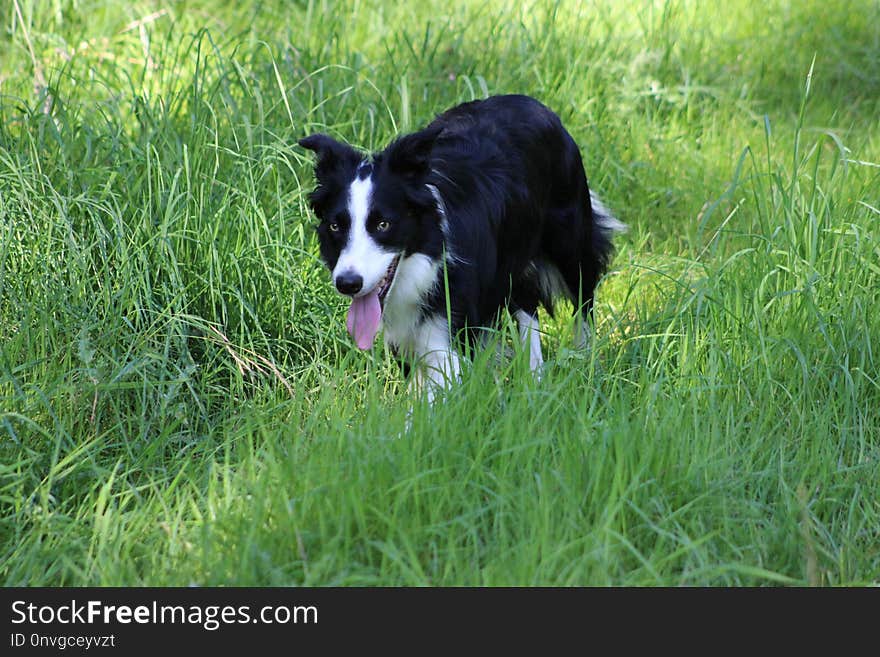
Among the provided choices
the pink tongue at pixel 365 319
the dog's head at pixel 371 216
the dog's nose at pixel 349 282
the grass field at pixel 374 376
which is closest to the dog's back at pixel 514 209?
the dog's head at pixel 371 216

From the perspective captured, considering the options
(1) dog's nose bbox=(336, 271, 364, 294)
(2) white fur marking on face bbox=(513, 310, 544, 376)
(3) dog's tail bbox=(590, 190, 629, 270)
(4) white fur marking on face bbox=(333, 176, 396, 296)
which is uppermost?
(4) white fur marking on face bbox=(333, 176, 396, 296)

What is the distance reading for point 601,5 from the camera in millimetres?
6469

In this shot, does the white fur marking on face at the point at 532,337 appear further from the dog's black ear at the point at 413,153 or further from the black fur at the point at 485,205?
the dog's black ear at the point at 413,153

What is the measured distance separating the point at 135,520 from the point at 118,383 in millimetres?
545

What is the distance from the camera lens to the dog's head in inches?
128

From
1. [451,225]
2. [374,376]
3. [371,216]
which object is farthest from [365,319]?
[451,225]

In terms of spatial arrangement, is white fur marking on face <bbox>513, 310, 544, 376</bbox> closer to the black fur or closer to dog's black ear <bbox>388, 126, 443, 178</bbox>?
the black fur

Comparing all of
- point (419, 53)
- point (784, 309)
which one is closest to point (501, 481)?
point (784, 309)

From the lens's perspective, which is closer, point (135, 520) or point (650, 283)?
point (135, 520)

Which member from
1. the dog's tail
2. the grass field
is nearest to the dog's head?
the grass field

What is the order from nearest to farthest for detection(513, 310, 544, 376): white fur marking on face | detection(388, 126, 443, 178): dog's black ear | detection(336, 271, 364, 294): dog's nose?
detection(336, 271, 364, 294): dog's nose → detection(388, 126, 443, 178): dog's black ear → detection(513, 310, 544, 376): white fur marking on face

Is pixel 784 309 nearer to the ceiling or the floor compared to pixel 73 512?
nearer to the ceiling

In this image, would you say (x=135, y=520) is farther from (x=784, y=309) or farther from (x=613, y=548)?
(x=784, y=309)

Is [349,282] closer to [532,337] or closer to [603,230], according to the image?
[532,337]
